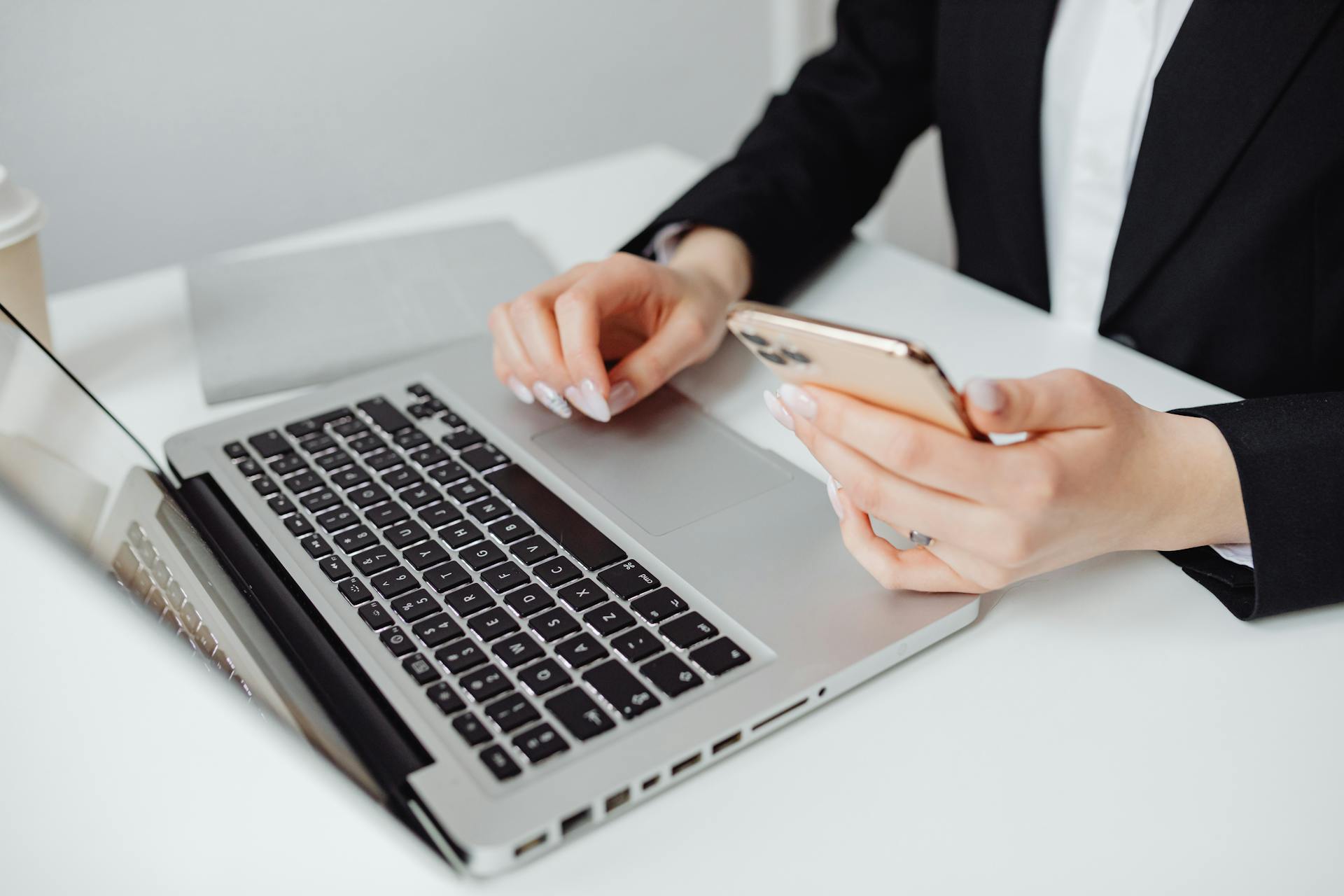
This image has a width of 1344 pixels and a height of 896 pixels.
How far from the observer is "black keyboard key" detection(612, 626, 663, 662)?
0.48 meters

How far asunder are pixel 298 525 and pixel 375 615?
0.11 m

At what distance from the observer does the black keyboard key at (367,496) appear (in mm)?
607

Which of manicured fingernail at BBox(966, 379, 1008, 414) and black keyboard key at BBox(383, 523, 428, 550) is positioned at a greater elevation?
manicured fingernail at BBox(966, 379, 1008, 414)

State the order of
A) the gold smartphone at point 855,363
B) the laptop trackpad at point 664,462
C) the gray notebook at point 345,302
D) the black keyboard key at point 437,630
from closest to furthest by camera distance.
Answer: the gold smartphone at point 855,363
the black keyboard key at point 437,630
the laptop trackpad at point 664,462
the gray notebook at point 345,302

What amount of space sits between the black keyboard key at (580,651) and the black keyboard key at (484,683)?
0.03 metres

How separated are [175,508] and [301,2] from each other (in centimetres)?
134

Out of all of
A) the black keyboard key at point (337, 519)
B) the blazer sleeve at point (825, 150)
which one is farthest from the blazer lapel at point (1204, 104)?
the black keyboard key at point (337, 519)

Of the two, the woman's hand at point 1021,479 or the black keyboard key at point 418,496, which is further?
the black keyboard key at point 418,496

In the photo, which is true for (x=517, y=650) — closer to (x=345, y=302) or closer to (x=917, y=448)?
(x=917, y=448)

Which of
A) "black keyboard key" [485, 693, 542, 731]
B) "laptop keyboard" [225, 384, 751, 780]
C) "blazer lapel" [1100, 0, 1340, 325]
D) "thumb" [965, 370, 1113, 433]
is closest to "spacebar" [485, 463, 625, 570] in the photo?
"laptop keyboard" [225, 384, 751, 780]

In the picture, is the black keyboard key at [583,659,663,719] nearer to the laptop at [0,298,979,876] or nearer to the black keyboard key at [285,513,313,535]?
the laptop at [0,298,979,876]

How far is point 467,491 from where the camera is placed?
609 millimetres

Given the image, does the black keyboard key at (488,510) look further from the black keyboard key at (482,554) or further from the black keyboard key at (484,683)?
the black keyboard key at (484,683)

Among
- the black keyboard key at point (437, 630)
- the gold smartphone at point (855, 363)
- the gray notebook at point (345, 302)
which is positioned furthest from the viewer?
the gray notebook at point (345, 302)
